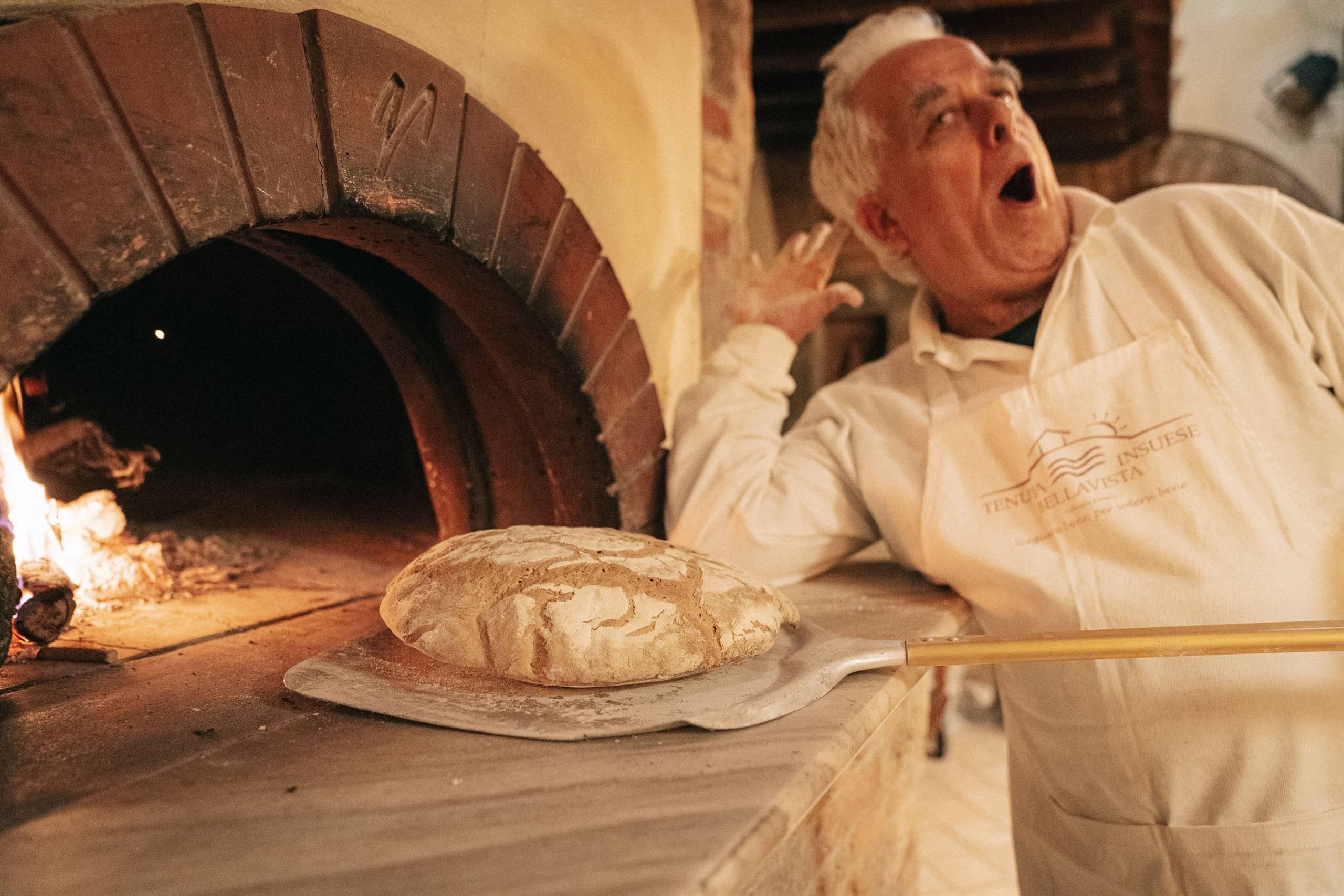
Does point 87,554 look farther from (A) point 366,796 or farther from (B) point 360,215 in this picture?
(A) point 366,796

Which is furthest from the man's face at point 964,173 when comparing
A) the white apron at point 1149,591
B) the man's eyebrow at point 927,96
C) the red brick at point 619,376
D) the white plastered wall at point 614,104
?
the red brick at point 619,376

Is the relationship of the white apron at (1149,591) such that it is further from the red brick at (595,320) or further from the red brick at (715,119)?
the red brick at (715,119)

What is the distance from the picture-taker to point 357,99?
969mm

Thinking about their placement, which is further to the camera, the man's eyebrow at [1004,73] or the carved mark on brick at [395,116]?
the man's eyebrow at [1004,73]

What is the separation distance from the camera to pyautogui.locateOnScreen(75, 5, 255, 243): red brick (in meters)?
0.75

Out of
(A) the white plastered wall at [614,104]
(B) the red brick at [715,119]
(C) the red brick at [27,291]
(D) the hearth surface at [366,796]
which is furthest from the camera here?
(B) the red brick at [715,119]

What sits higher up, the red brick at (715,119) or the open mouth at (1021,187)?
the red brick at (715,119)

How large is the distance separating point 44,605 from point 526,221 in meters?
0.82

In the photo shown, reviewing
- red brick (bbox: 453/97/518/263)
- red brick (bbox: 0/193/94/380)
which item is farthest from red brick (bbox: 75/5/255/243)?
red brick (bbox: 453/97/518/263)

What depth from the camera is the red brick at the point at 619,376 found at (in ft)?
4.66

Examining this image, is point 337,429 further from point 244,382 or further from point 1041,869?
point 1041,869

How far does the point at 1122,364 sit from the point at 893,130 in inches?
24.5

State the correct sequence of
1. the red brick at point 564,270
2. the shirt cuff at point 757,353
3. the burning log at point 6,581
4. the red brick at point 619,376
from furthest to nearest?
1. the shirt cuff at point 757,353
2. the red brick at point 619,376
3. the red brick at point 564,270
4. the burning log at point 6,581

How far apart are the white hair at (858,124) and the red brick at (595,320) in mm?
580
